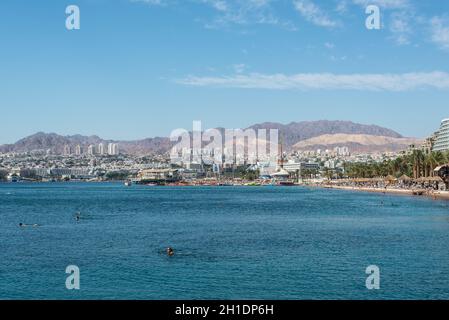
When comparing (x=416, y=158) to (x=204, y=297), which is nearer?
(x=204, y=297)

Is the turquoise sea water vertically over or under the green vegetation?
under

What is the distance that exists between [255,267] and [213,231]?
19.9 metres

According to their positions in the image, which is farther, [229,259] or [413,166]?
[413,166]

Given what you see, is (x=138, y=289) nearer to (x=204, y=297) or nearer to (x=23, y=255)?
(x=204, y=297)

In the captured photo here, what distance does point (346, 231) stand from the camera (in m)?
52.1

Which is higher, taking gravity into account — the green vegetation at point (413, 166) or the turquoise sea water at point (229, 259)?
the green vegetation at point (413, 166)

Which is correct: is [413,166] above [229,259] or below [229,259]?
above

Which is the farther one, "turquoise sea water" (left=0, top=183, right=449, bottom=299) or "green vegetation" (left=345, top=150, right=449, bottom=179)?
"green vegetation" (left=345, top=150, right=449, bottom=179)

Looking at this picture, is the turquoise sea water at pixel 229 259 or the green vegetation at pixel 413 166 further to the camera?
the green vegetation at pixel 413 166
